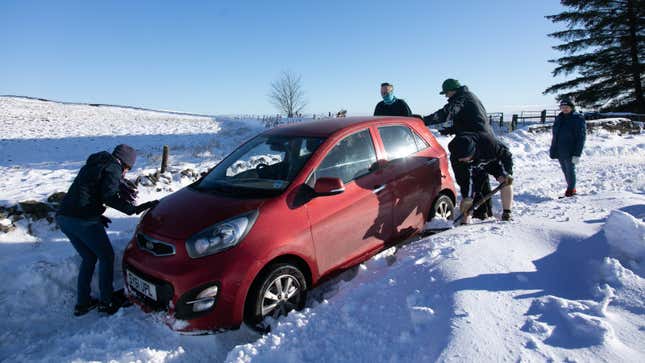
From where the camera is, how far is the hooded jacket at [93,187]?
3689 mm

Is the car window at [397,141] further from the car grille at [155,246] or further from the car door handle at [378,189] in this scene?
the car grille at [155,246]

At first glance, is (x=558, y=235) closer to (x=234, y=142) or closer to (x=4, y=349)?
(x=4, y=349)

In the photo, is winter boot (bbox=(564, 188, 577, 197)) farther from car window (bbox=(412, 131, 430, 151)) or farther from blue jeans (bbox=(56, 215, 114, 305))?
blue jeans (bbox=(56, 215, 114, 305))

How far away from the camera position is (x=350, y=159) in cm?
389

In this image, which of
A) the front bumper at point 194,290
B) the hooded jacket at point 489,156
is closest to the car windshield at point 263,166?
the front bumper at point 194,290

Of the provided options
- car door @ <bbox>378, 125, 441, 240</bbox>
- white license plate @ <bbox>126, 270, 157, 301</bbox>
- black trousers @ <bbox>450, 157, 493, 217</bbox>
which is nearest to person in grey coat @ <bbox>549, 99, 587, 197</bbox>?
black trousers @ <bbox>450, 157, 493, 217</bbox>

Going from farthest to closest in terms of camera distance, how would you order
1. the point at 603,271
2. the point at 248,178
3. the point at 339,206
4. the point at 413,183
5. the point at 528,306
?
the point at 413,183, the point at 248,178, the point at 339,206, the point at 603,271, the point at 528,306

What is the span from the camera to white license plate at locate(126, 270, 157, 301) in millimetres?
3044

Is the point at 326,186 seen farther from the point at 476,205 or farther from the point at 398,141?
the point at 476,205

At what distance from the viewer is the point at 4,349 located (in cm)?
335

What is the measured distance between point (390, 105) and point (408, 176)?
322 cm

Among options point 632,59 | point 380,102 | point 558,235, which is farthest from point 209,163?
point 632,59

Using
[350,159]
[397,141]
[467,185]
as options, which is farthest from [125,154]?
[467,185]

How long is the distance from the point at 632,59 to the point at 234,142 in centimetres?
2792
